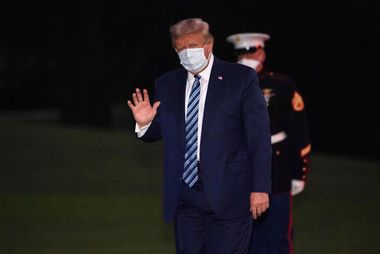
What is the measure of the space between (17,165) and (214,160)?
1228 cm

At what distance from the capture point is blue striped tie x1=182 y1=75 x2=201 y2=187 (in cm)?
513

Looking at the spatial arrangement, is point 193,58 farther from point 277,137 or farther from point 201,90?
point 277,137

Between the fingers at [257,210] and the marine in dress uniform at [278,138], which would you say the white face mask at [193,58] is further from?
the marine in dress uniform at [278,138]

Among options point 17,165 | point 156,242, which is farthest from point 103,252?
point 17,165

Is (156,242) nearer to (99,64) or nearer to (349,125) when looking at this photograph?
(349,125)

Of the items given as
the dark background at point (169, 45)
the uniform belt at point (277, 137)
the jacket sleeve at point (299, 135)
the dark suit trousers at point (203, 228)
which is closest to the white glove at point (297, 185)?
the jacket sleeve at point (299, 135)

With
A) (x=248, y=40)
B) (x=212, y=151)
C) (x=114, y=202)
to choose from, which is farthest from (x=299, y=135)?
(x=114, y=202)

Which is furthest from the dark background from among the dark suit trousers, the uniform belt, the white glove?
the dark suit trousers

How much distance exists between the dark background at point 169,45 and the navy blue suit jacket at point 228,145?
1929 centimetres

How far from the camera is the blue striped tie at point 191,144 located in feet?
16.8

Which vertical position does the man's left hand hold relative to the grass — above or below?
above

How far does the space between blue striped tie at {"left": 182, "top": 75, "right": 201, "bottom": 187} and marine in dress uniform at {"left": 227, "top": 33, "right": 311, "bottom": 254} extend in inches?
63.5

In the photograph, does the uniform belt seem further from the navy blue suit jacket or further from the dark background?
the dark background

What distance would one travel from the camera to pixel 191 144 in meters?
5.15
